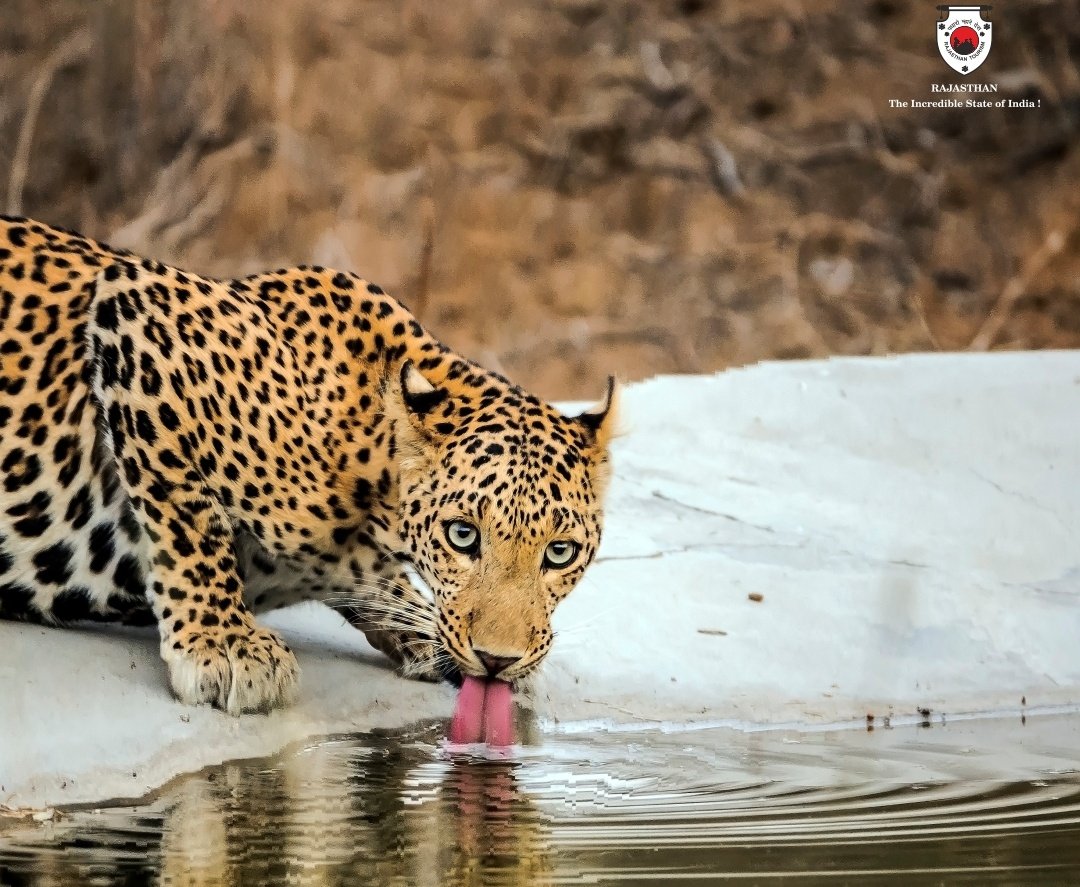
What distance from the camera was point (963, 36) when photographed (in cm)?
1566

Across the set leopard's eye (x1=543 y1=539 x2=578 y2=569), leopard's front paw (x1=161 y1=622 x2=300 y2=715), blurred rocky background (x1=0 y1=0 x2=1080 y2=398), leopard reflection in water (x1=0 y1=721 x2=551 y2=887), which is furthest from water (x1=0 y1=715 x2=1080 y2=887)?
blurred rocky background (x1=0 y1=0 x2=1080 y2=398)

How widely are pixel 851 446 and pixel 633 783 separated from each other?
156 inches

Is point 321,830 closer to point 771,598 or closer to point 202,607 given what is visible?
point 202,607

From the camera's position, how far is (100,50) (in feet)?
46.6

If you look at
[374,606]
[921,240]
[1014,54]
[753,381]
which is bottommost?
[374,606]

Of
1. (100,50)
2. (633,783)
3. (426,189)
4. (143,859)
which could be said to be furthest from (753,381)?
(100,50)

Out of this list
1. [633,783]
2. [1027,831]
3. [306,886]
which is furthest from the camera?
[633,783]

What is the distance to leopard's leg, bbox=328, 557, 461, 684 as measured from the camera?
539 centimetres

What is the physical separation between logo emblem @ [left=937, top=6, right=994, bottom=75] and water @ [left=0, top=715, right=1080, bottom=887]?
447 inches

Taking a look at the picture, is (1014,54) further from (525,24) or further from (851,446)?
(851,446)

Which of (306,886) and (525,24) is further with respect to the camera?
(525,24)

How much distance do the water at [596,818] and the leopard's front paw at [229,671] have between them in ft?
0.75

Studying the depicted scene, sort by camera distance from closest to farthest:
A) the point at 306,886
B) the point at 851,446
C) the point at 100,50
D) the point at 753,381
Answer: the point at 306,886
the point at 851,446
the point at 753,381
the point at 100,50

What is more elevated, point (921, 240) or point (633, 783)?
point (921, 240)
